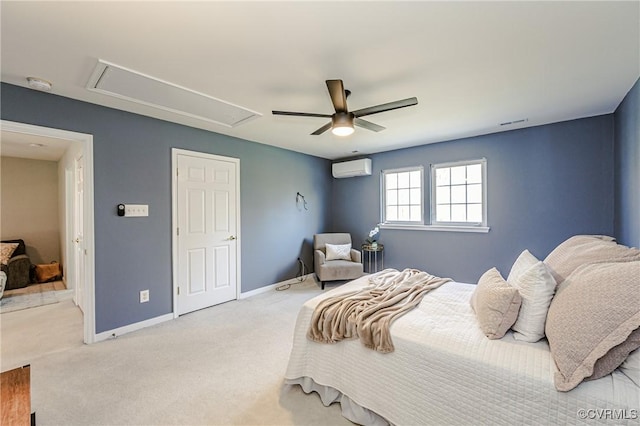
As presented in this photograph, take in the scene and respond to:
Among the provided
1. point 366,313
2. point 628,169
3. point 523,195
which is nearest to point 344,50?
point 366,313

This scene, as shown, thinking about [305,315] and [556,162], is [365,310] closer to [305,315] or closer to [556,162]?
[305,315]

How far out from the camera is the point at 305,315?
2027 mm

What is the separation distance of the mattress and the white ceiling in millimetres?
1823

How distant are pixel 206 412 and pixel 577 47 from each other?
3.53 metres

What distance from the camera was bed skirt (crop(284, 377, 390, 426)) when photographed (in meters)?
1.71

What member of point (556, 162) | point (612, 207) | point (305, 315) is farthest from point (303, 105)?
point (612, 207)

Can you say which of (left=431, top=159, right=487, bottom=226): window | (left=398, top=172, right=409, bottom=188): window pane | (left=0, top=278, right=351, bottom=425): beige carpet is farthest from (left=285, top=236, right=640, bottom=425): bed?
(left=398, top=172, right=409, bottom=188): window pane

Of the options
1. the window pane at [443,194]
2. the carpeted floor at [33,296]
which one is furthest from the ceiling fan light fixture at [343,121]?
the carpeted floor at [33,296]

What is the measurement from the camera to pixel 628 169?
2.70m

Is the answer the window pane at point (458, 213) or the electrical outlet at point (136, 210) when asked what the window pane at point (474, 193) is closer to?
the window pane at point (458, 213)

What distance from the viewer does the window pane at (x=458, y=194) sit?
14.4 ft

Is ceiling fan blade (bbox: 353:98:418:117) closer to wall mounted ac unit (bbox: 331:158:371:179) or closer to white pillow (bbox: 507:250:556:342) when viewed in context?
white pillow (bbox: 507:250:556:342)

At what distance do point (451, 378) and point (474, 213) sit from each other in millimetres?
3467

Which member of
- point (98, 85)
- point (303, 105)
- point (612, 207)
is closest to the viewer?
point (98, 85)
